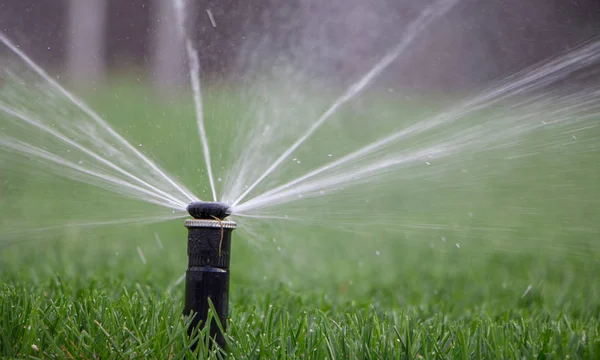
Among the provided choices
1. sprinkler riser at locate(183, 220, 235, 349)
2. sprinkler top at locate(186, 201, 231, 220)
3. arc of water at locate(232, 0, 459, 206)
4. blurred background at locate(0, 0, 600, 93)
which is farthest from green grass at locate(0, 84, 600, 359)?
arc of water at locate(232, 0, 459, 206)

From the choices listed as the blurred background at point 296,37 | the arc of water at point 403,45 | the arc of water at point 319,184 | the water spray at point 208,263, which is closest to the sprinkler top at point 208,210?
the water spray at point 208,263

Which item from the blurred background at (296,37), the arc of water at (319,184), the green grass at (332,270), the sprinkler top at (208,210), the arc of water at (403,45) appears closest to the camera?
the sprinkler top at (208,210)

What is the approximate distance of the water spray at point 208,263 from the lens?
1.67 m

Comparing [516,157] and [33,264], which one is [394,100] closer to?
[516,157]

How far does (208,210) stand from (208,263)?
0.15 meters

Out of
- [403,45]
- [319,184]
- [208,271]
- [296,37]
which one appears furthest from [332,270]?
[403,45]

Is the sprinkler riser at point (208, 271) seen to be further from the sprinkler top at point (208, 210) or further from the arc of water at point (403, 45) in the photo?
the arc of water at point (403, 45)

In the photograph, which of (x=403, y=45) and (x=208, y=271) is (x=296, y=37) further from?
(x=208, y=271)

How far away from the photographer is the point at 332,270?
372 centimetres

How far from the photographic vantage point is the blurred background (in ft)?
15.7

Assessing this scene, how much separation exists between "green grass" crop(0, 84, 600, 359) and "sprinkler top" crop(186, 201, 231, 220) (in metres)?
0.31

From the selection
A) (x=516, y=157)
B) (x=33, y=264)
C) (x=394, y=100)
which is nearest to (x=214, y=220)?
(x=33, y=264)

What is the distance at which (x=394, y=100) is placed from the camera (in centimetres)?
938

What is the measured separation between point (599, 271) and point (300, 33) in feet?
12.2
